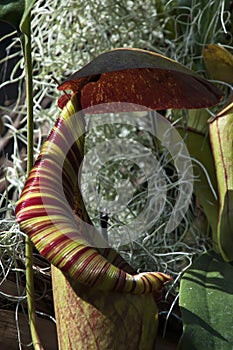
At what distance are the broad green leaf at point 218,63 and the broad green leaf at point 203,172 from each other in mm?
80

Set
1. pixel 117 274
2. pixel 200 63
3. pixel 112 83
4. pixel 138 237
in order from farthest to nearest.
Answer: pixel 200 63 → pixel 138 237 → pixel 112 83 → pixel 117 274

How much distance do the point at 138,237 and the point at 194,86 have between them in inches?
9.4

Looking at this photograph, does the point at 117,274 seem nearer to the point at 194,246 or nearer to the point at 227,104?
the point at 227,104

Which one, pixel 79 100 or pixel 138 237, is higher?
pixel 79 100

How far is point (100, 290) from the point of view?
0.60 metres

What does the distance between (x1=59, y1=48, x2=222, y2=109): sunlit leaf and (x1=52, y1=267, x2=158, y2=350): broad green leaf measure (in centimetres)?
19

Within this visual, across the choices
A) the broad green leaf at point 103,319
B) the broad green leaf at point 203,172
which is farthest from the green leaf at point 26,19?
the broad green leaf at point 203,172

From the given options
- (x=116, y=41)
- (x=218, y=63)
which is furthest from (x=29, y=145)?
(x=116, y=41)

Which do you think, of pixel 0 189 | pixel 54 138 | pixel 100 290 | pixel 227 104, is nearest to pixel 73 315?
pixel 100 290

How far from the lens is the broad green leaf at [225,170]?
0.71m

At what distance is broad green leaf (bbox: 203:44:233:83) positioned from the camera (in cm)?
83

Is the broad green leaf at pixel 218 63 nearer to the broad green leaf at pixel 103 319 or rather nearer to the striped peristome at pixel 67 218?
the striped peristome at pixel 67 218

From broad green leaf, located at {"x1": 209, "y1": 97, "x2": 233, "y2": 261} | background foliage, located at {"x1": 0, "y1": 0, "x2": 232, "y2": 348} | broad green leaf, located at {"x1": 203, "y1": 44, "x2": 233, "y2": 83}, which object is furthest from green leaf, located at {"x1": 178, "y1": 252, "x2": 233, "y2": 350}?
broad green leaf, located at {"x1": 203, "y1": 44, "x2": 233, "y2": 83}

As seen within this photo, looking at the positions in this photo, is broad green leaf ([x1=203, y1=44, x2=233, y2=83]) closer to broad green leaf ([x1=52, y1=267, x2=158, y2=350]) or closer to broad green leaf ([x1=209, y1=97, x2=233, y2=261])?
broad green leaf ([x1=209, y1=97, x2=233, y2=261])
